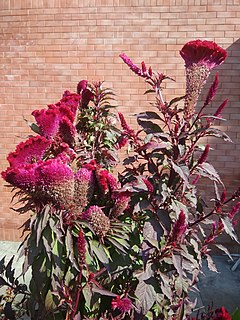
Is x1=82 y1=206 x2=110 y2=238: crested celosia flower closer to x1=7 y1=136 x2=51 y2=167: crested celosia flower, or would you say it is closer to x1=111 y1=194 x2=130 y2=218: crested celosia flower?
x1=111 y1=194 x2=130 y2=218: crested celosia flower

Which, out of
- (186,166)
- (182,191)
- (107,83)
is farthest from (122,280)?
(107,83)

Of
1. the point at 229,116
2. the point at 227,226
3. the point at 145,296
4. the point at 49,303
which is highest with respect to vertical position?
the point at 229,116

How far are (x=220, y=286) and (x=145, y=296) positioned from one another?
8.99 feet

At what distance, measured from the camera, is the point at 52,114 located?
5.78 feet

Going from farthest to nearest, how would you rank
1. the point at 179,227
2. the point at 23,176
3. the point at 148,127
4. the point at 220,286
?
the point at 220,286 < the point at 148,127 < the point at 179,227 < the point at 23,176

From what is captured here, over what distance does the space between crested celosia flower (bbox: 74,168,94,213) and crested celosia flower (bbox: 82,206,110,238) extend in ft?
0.14

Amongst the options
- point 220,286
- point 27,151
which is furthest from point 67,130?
point 220,286

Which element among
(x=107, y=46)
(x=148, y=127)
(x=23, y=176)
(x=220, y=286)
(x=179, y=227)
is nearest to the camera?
(x=23, y=176)

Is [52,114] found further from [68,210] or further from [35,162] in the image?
[68,210]

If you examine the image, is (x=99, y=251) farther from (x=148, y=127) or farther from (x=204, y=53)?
(x=204, y=53)

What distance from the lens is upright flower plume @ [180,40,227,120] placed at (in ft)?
5.24

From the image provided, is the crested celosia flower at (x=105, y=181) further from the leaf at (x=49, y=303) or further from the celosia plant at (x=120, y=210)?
the leaf at (x=49, y=303)

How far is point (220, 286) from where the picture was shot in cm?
412

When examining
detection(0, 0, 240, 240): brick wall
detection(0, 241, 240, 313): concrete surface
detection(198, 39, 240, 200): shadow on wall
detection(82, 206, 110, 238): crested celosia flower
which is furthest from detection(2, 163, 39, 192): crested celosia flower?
Result: detection(198, 39, 240, 200): shadow on wall
